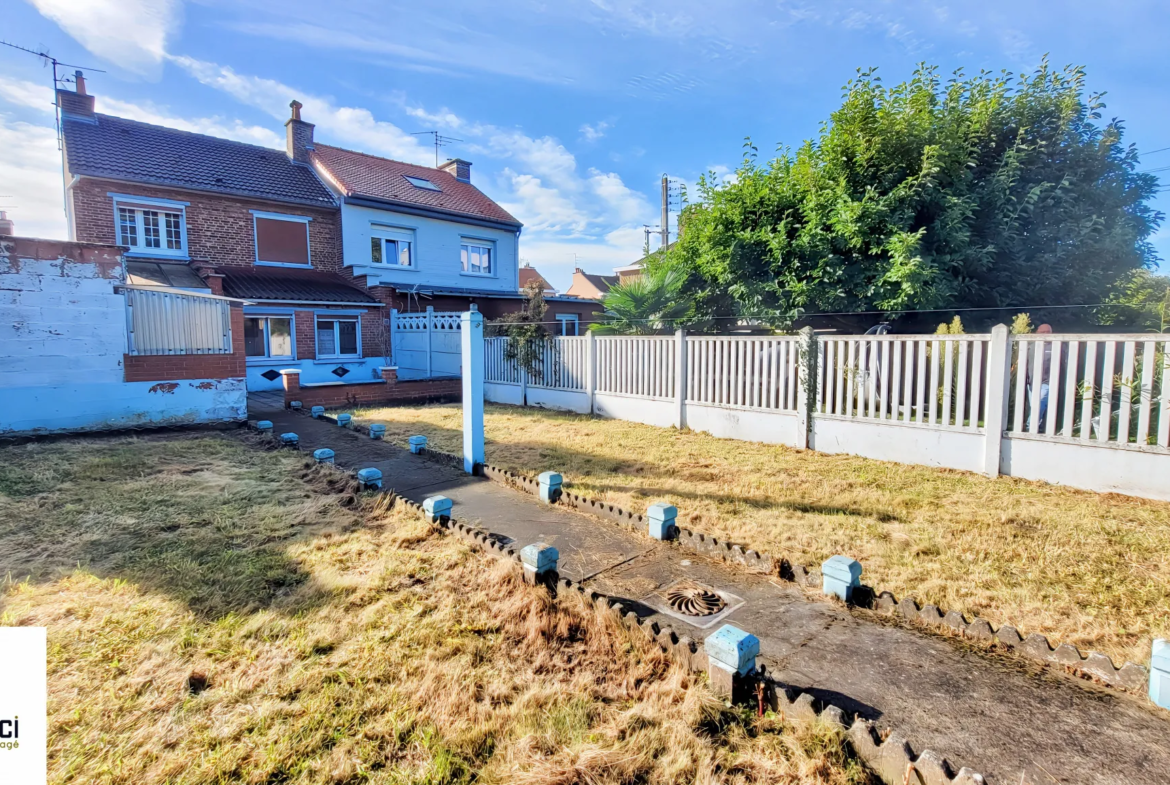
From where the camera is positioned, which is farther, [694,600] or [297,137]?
[297,137]

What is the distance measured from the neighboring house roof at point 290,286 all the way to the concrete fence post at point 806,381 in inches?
521

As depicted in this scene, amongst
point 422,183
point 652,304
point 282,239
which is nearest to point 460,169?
point 422,183

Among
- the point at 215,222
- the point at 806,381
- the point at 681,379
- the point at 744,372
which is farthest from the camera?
the point at 215,222

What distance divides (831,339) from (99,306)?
1087 centimetres

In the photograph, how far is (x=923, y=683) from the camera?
2525 mm

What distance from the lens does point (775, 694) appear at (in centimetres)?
235

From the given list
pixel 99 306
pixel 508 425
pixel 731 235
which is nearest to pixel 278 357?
pixel 99 306

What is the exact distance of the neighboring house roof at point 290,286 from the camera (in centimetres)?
1456

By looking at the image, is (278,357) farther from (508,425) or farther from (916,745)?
(916,745)

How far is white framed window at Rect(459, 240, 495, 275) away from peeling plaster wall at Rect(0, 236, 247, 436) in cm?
1227

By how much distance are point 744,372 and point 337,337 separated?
13.0m

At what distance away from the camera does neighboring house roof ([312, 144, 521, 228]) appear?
18.0 m

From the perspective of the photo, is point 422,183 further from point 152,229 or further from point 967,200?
point 967,200

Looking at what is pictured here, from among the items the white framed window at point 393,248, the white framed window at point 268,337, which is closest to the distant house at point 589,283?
the white framed window at point 393,248
